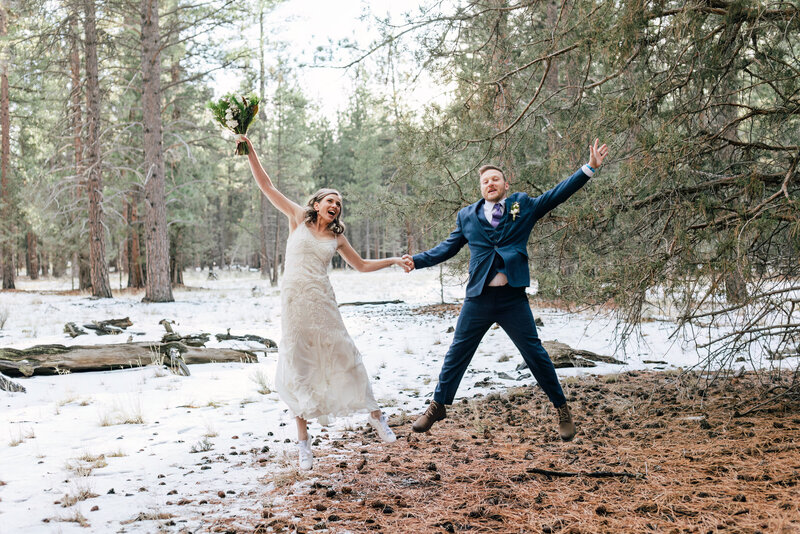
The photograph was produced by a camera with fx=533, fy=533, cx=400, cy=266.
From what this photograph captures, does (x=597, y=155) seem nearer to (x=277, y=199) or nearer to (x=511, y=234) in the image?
(x=511, y=234)

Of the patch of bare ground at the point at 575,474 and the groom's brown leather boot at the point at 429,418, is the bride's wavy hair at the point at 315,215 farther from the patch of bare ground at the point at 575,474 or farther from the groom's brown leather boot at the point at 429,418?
the patch of bare ground at the point at 575,474

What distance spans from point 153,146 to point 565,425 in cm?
1485

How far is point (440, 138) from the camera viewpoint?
229 inches

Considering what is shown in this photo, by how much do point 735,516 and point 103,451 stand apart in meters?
4.53

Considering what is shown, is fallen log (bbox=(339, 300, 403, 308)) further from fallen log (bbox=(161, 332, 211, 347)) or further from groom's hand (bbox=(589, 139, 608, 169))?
groom's hand (bbox=(589, 139, 608, 169))

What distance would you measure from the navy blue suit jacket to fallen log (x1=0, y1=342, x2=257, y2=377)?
525cm

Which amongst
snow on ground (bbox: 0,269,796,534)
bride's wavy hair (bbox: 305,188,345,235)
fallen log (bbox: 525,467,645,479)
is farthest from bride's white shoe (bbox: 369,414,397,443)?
bride's wavy hair (bbox: 305,188,345,235)

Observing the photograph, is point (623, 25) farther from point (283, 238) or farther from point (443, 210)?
point (283, 238)

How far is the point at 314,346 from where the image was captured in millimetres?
4039

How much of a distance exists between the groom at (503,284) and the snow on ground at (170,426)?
1.02 m

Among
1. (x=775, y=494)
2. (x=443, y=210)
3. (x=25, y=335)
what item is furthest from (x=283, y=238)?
(x=775, y=494)

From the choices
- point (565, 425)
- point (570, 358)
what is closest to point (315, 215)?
point (565, 425)

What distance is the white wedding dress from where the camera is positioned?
13.1 feet

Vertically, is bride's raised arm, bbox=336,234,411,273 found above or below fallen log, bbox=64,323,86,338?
above
